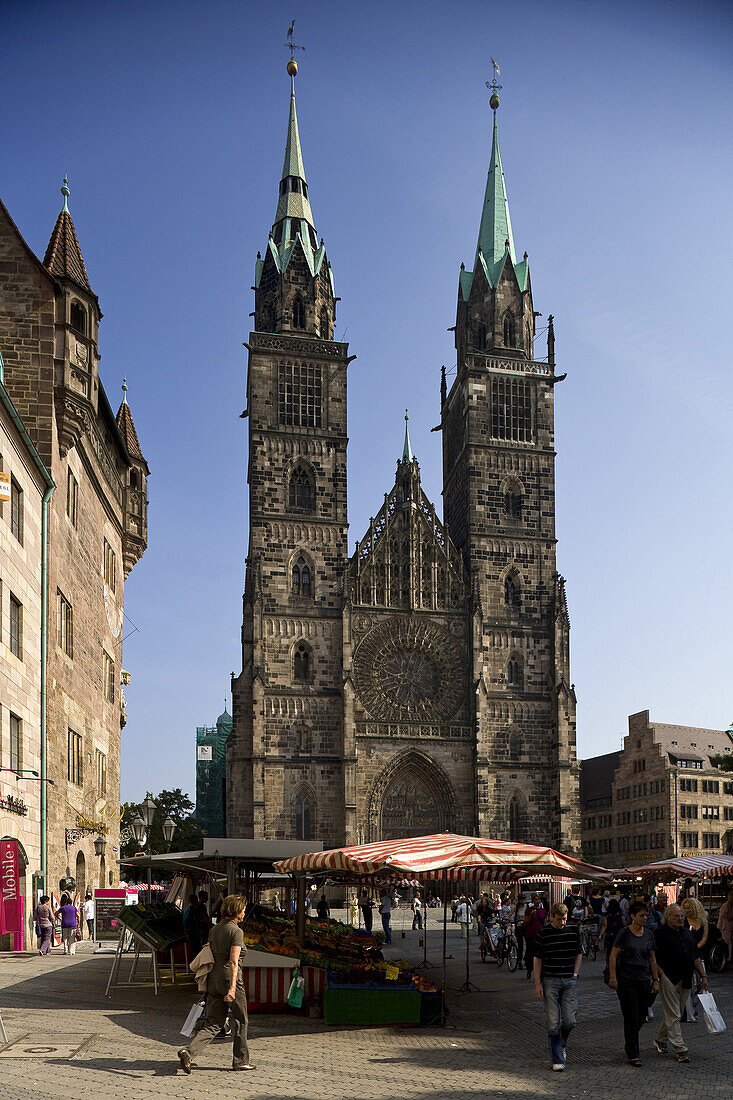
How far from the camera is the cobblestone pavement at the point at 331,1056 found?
995 centimetres

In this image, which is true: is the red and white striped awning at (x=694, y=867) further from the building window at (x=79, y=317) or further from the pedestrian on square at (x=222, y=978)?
the building window at (x=79, y=317)

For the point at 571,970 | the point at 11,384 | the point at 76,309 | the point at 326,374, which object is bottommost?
the point at 571,970

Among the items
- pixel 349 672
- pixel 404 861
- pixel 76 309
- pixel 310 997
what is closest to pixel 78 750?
pixel 76 309

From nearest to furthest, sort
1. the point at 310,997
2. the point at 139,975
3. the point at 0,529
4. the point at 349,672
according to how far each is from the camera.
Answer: the point at 310,997 < the point at 139,975 < the point at 0,529 < the point at 349,672

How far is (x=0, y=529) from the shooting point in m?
22.2

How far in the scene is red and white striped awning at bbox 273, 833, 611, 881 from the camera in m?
13.8

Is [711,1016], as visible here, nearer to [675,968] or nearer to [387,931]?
[675,968]

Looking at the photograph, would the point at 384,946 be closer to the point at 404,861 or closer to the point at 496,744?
the point at 404,861

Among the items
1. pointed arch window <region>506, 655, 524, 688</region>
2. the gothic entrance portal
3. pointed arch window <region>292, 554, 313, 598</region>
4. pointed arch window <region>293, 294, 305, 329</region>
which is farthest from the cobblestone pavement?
pointed arch window <region>293, 294, 305, 329</region>

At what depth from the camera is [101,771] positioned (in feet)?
116

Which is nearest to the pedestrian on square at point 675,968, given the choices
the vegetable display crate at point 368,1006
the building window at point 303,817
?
the vegetable display crate at point 368,1006

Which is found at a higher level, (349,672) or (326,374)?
(326,374)

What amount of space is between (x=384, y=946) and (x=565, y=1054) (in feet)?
63.1

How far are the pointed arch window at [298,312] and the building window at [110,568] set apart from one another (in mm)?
24930
